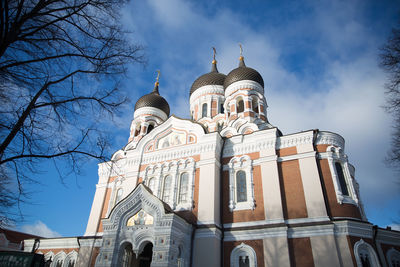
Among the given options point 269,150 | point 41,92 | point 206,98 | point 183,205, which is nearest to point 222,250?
point 183,205

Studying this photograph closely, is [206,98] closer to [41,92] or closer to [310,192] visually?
[310,192]

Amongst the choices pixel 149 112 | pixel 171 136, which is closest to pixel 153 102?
pixel 149 112

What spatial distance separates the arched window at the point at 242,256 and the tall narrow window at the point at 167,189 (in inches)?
165

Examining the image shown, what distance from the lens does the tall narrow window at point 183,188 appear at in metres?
13.1

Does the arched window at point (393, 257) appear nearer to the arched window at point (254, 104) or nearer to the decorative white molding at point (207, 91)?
the arched window at point (254, 104)

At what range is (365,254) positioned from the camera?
10055mm

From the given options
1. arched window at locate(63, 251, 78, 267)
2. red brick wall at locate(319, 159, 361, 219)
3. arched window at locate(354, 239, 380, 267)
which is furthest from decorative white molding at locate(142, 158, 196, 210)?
arched window at locate(354, 239, 380, 267)

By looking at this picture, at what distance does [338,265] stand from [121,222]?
8567 mm

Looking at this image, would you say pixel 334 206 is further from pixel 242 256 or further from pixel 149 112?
pixel 149 112

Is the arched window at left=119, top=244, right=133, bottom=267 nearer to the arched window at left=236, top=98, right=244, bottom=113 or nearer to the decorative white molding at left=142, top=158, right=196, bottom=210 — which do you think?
the decorative white molding at left=142, top=158, right=196, bottom=210

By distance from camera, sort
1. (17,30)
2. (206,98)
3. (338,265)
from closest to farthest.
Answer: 1. (17,30)
2. (338,265)
3. (206,98)

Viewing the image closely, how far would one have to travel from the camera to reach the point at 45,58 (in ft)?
18.0

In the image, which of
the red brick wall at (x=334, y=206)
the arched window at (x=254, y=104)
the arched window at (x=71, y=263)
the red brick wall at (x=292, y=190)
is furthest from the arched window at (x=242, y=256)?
the arched window at (x=254, y=104)

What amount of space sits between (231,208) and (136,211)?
13.9ft
